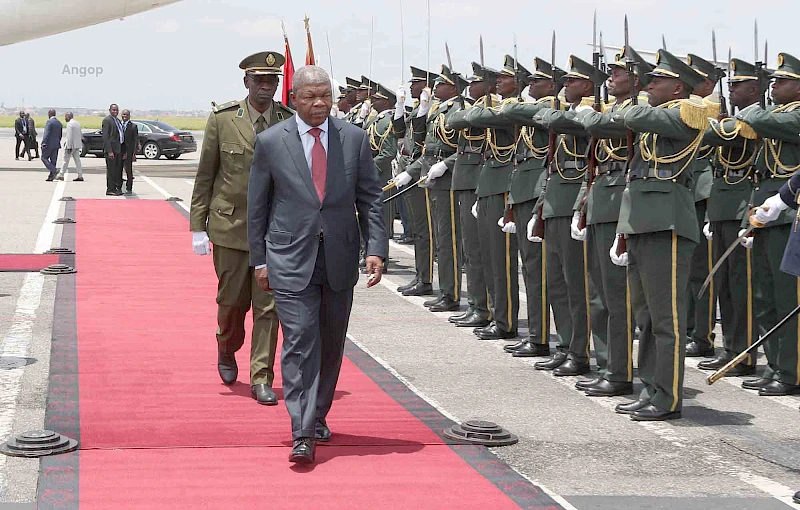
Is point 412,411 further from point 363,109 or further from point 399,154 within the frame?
point 363,109

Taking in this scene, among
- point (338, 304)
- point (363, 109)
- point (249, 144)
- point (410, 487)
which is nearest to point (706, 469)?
point (410, 487)

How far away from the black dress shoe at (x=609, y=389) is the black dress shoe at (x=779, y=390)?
860 mm

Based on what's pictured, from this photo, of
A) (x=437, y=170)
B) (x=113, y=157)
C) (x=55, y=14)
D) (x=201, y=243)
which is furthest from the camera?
(x=113, y=157)

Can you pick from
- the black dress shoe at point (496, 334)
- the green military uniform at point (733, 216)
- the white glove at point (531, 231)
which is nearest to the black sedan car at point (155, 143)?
the black dress shoe at point (496, 334)

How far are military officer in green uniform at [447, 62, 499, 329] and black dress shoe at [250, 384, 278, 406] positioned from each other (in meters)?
3.37

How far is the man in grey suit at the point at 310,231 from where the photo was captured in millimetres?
6191

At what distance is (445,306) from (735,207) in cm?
340

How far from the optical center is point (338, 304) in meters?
6.36

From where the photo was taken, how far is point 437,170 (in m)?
11.0

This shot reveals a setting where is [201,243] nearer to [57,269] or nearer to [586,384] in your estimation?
[586,384]

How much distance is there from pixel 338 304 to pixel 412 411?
116 centimetres

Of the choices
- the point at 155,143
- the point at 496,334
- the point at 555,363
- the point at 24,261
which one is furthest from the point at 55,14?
the point at 155,143

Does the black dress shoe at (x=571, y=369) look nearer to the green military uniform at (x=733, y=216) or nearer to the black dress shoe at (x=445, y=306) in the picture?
the green military uniform at (x=733, y=216)

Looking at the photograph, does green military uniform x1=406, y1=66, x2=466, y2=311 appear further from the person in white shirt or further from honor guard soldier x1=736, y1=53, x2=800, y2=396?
the person in white shirt
